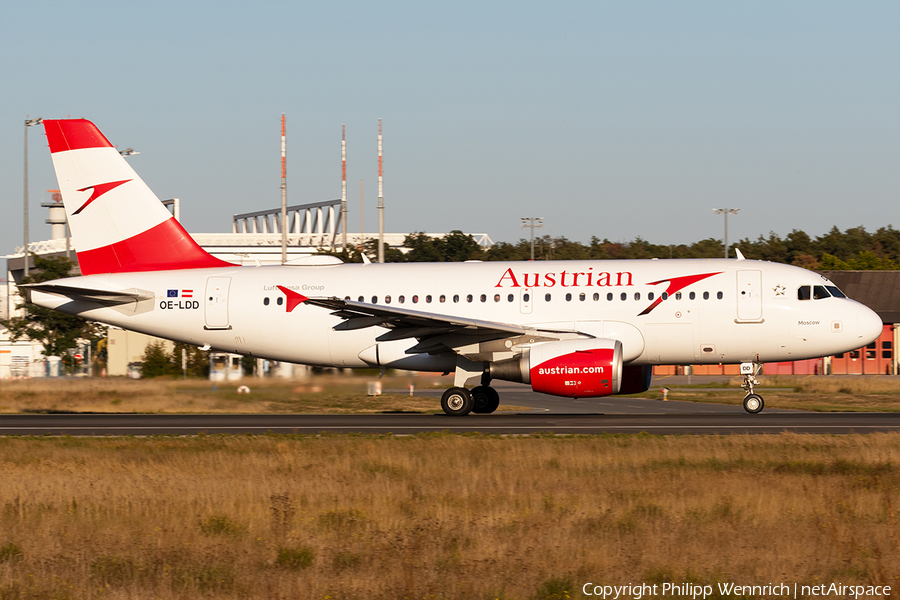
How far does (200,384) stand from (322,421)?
6.97 m

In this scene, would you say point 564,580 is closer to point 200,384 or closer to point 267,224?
point 200,384

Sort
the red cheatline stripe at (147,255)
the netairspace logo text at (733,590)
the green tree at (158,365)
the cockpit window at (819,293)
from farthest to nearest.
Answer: the green tree at (158,365) < the red cheatline stripe at (147,255) < the cockpit window at (819,293) < the netairspace logo text at (733,590)

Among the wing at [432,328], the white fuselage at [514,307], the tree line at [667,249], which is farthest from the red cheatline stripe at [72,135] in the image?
the tree line at [667,249]

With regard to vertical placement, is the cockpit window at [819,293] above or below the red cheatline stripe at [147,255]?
below

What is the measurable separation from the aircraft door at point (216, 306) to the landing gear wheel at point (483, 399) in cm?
730

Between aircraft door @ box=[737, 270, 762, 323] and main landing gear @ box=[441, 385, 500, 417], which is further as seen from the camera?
main landing gear @ box=[441, 385, 500, 417]

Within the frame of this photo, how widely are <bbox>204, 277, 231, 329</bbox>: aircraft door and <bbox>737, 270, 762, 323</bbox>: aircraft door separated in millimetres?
14051

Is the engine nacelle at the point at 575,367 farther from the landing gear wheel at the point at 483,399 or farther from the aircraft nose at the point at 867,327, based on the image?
the aircraft nose at the point at 867,327

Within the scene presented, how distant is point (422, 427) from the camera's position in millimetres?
22656

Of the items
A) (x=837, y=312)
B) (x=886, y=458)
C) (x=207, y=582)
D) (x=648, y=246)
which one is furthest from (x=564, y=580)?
(x=648, y=246)

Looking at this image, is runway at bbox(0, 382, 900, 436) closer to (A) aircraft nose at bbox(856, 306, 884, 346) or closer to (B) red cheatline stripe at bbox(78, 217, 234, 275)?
(A) aircraft nose at bbox(856, 306, 884, 346)

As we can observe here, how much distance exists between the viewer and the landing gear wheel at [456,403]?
85.3ft

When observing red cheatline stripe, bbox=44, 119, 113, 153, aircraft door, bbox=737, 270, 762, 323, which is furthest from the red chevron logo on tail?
aircraft door, bbox=737, 270, 762, 323

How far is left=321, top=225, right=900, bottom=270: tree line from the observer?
101m
